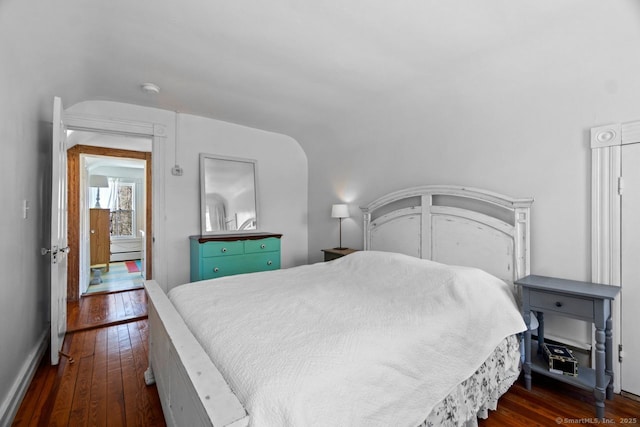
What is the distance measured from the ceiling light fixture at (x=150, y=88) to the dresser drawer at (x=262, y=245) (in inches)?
70.8

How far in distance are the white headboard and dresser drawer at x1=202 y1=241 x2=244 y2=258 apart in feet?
5.12

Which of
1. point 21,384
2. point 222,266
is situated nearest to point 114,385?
point 21,384

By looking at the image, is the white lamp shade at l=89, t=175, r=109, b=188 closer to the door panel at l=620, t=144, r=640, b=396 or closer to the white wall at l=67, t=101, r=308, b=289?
the white wall at l=67, t=101, r=308, b=289

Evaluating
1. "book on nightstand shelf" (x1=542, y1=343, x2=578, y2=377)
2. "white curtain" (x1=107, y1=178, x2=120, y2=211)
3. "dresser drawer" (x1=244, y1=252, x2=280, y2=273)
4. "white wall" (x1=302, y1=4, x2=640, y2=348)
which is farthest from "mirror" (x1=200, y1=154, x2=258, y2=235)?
"white curtain" (x1=107, y1=178, x2=120, y2=211)

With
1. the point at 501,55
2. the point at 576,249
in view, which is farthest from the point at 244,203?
the point at 576,249

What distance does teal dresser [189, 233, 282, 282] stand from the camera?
10.9ft

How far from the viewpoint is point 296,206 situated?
14.6ft

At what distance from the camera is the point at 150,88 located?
272 cm

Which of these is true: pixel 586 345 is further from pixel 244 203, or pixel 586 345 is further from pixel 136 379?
pixel 244 203

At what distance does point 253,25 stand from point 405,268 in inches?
76.1

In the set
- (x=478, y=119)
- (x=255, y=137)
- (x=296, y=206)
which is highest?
(x=255, y=137)

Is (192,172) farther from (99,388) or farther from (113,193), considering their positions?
(113,193)

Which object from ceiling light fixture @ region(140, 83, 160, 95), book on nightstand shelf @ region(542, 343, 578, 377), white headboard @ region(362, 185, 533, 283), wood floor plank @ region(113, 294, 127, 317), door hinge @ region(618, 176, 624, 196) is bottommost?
wood floor plank @ region(113, 294, 127, 317)

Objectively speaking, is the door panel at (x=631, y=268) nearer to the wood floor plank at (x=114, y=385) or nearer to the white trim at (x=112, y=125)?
the wood floor plank at (x=114, y=385)
